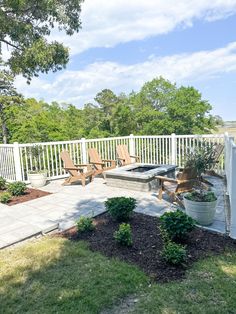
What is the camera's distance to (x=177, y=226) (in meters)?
3.45

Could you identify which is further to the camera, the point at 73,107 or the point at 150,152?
the point at 73,107

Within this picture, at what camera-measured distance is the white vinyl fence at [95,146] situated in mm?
7371

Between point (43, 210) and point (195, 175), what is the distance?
304 centimetres

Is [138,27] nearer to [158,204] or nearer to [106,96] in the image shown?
[158,204]

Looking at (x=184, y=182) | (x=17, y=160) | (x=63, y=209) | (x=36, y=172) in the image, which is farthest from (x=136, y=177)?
(x=17, y=160)

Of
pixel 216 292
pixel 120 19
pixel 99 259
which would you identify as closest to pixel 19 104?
pixel 120 19

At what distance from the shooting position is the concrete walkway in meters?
4.15

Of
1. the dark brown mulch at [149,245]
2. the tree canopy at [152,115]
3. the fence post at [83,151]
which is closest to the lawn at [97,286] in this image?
the dark brown mulch at [149,245]

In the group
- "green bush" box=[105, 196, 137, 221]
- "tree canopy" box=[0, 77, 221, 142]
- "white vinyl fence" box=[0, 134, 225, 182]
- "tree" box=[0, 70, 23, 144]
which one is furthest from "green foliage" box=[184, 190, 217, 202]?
"tree" box=[0, 70, 23, 144]

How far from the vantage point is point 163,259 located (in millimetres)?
3100

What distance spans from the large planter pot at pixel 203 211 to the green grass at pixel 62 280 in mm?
1565

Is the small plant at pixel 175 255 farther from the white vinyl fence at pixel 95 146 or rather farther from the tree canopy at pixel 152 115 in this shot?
the tree canopy at pixel 152 115

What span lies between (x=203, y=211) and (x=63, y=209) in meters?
2.67

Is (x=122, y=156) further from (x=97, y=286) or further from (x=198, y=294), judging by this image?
(x=198, y=294)
